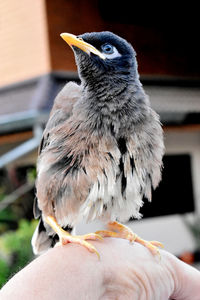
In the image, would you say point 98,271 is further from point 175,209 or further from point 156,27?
point 175,209

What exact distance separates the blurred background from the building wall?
0.4 inches

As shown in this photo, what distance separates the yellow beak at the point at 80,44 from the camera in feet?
3.82

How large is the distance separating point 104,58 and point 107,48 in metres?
0.03

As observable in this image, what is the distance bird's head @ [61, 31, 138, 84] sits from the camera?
1.22m

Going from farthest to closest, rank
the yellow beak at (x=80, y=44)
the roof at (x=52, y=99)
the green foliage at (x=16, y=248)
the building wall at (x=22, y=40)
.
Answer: the building wall at (x=22, y=40) → the green foliage at (x=16, y=248) → the roof at (x=52, y=99) → the yellow beak at (x=80, y=44)

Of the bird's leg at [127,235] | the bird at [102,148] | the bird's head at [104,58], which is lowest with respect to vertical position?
the bird's leg at [127,235]

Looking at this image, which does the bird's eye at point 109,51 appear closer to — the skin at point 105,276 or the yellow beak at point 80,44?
the yellow beak at point 80,44

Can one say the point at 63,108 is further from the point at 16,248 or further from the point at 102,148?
the point at 16,248

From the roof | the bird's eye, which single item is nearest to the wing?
the bird's eye

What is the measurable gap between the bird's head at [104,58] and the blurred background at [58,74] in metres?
2.28

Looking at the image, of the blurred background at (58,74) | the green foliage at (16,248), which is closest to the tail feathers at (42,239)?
the blurred background at (58,74)

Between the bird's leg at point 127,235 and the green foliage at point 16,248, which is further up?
the bird's leg at point 127,235

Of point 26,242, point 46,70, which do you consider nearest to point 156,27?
point 46,70

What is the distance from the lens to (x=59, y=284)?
40.3 inches
